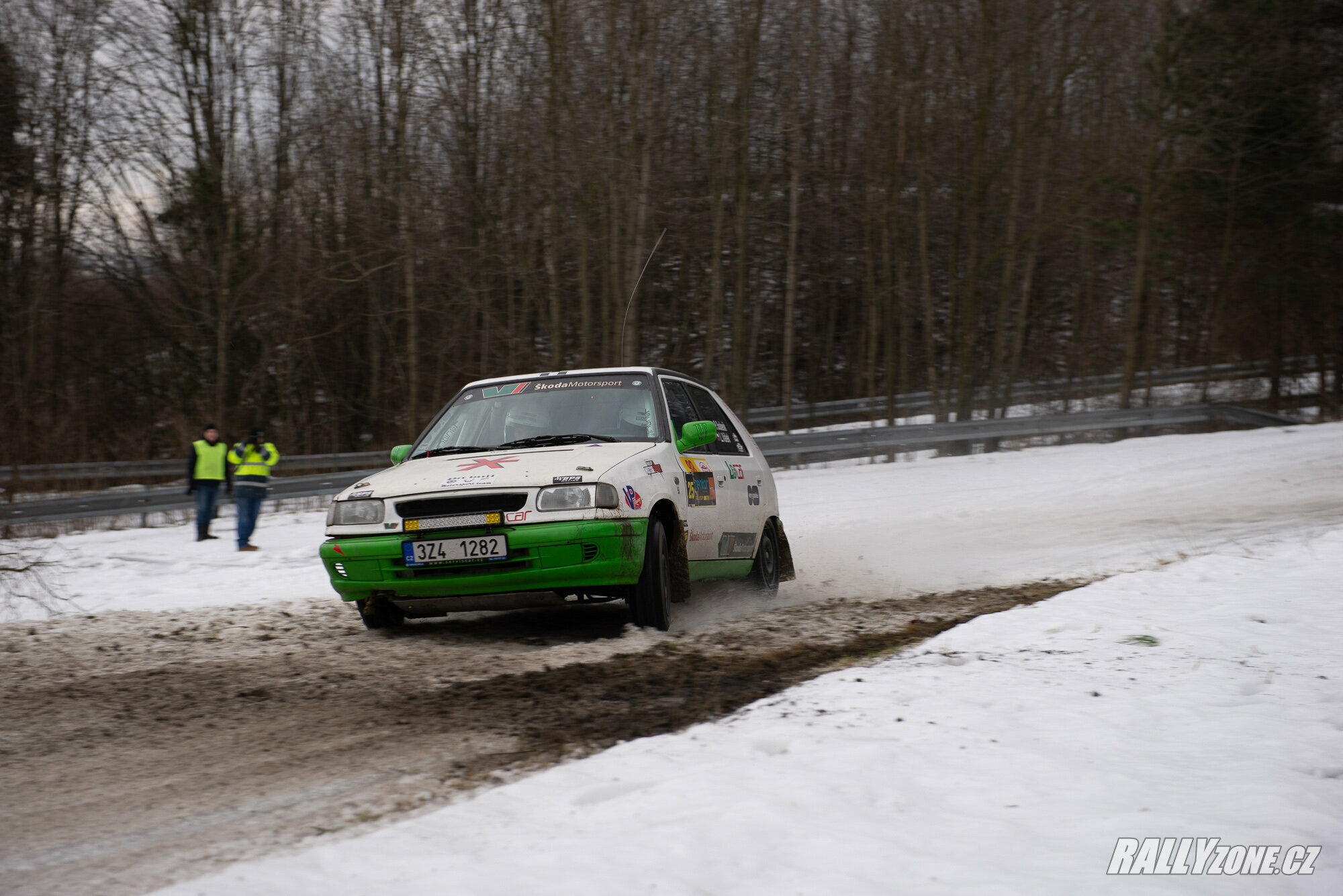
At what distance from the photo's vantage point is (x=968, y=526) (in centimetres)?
1227

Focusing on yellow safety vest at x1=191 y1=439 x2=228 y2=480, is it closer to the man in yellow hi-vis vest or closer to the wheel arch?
the man in yellow hi-vis vest

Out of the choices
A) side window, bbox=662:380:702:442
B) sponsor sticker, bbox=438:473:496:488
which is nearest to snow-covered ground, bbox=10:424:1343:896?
side window, bbox=662:380:702:442

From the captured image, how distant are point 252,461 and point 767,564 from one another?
755 centimetres

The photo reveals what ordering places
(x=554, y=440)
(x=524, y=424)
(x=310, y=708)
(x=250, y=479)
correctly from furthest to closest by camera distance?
(x=250, y=479)
(x=524, y=424)
(x=554, y=440)
(x=310, y=708)

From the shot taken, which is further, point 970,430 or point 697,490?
point 970,430

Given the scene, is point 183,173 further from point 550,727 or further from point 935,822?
point 935,822

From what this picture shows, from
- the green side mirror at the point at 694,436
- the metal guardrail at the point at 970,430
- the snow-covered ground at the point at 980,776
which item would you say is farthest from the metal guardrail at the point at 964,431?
the snow-covered ground at the point at 980,776

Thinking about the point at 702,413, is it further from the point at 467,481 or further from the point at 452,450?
the point at 467,481

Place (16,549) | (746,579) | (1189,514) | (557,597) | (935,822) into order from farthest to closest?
(1189,514) < (16,549) < (746,579) < (557,597) < (935,822)

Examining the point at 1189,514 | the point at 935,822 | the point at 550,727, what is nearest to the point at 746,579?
the point at 550,727

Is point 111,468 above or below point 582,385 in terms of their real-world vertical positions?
below

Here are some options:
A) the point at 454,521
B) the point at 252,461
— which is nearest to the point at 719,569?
the point at 454,521

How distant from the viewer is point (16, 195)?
23609 mm

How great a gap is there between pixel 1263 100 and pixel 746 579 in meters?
19.3
